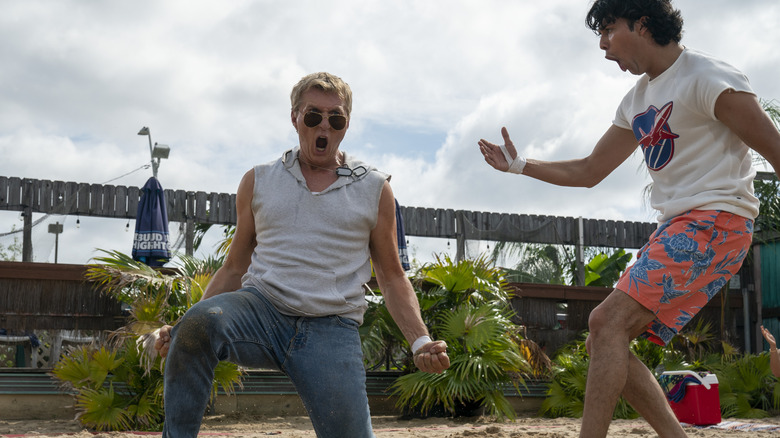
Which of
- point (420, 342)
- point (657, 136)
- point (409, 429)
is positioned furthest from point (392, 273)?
point (409, 429)

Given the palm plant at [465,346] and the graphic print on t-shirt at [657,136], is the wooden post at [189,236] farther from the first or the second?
the graphic print on t-shirt at [657,136]

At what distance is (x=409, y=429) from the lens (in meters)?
6.19

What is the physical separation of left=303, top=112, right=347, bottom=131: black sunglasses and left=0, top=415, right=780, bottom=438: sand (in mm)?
3435

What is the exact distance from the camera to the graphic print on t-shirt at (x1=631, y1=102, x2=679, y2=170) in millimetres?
2857

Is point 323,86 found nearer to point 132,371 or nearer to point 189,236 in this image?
point 132,371

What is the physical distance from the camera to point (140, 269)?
6777 millimetres

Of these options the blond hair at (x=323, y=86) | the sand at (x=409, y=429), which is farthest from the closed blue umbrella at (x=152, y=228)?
the blond hair at (x=323, y=86)

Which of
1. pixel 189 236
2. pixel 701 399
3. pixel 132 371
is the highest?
pixel 189 236

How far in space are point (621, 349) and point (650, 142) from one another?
0.80 meters

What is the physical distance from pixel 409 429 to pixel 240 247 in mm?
4004

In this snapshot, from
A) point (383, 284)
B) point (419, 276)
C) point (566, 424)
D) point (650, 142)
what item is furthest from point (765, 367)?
point (383, 284)

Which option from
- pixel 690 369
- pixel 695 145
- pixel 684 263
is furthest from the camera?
pixel 690 369

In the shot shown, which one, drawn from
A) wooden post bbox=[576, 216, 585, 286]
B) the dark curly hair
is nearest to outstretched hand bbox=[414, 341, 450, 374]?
the dark curly hair

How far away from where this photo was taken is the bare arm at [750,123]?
270cm
